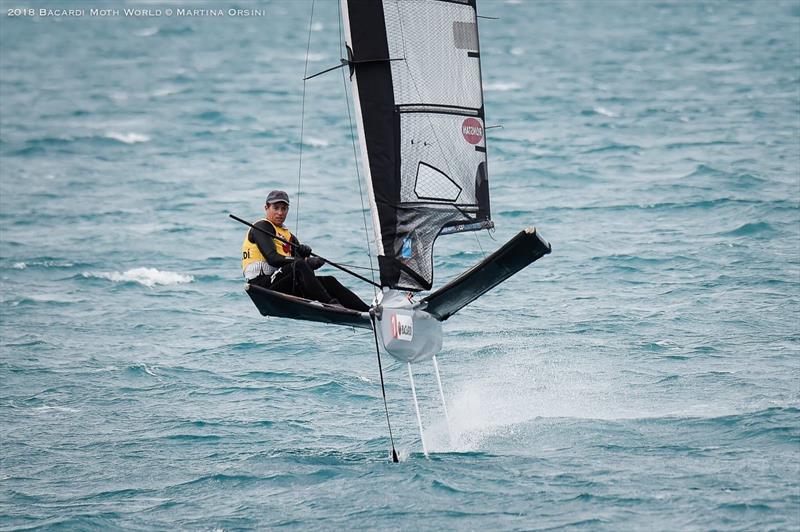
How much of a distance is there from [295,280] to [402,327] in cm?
145

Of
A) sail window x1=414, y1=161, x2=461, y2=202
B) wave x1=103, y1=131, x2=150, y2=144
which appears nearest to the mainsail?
sail window x1=414, y1=161, x2=461, y2=202

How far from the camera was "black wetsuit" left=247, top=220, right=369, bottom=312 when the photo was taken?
1448 cm

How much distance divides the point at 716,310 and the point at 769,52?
35.2 metres

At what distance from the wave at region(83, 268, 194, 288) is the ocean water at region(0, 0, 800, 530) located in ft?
0.24

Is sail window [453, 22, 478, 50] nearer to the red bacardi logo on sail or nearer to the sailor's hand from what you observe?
the red bacardi logo on sail

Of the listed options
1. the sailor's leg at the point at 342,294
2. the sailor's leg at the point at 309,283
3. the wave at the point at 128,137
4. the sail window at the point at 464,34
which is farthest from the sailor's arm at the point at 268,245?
the wave at the point at 128,137

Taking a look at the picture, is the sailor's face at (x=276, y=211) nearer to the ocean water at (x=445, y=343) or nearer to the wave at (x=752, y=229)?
the ocean water at (x=445, y=343)

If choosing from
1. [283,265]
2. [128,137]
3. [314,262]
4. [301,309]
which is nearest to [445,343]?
[314,262]

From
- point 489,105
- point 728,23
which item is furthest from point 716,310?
point 728,23

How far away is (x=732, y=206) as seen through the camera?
2755 cm

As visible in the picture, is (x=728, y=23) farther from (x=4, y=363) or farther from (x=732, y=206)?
(x=4, y=363)

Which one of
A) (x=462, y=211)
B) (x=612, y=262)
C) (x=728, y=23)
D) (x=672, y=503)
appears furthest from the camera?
(x=728, y=23)

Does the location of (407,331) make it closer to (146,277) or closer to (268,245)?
(268,245)

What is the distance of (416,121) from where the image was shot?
49.3 feet
